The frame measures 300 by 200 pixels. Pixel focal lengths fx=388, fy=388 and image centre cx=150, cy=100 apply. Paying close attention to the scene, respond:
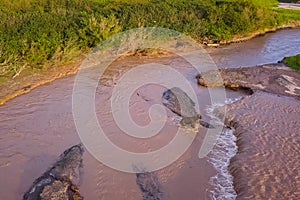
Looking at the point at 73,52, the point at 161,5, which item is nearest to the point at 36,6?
the point at 73,52

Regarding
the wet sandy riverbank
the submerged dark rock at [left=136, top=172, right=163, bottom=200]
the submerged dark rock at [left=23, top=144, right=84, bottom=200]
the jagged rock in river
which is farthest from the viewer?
the wet sandy riverbank

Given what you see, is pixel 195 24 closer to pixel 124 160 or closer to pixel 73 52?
pixel 73 52

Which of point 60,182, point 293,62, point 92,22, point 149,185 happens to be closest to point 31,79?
point 92,22

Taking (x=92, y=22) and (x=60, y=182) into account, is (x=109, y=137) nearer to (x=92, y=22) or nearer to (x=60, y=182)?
(x=60, y=182)

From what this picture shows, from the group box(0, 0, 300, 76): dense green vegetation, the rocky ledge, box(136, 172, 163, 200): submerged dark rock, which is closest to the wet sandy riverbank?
box(0, 0, 300, 76): dense green vegetation

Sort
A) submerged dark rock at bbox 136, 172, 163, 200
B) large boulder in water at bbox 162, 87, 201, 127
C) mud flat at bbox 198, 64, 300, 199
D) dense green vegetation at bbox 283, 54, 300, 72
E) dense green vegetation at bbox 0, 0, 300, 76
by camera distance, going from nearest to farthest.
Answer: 1. submerged dark rock at bbox 136, 172, 163, 200
2. mud flat at bbox 198, 64, 300, 199
3. large boulder in water at bbox 162, 87, 201, 127
4. dense green vegetation at bbox 0, 0, 300, 76
5. dense green vegetation at bbox 283, 54, 300, 72

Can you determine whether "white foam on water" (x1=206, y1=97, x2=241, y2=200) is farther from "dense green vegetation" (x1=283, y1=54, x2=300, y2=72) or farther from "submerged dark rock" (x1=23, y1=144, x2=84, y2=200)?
"dense green vegetation" (x1=283, y1=54, x2=300, y2=72)
